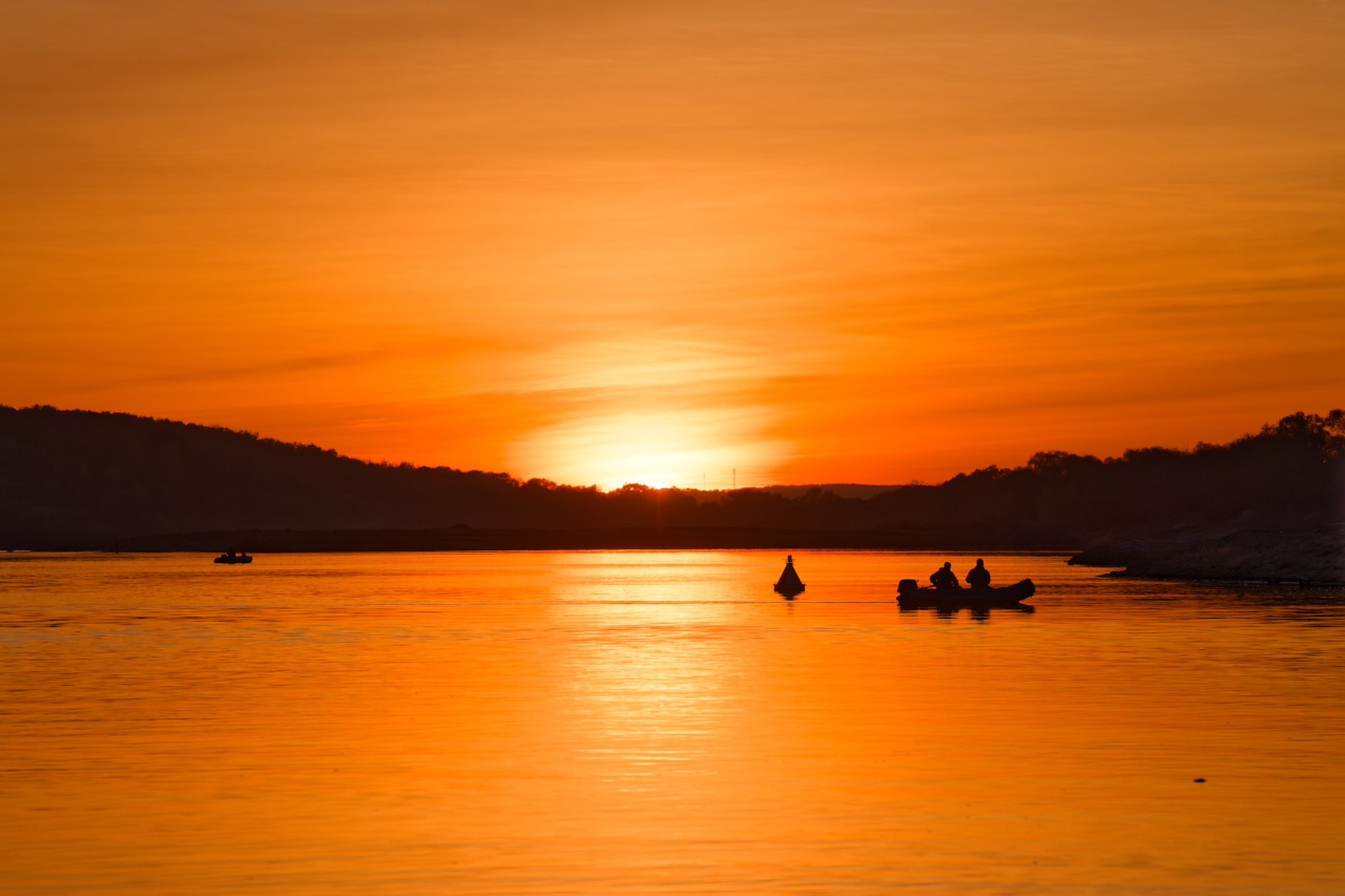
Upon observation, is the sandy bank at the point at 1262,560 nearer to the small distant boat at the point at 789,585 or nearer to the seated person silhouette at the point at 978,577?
the small distant boat at the point at 789,585

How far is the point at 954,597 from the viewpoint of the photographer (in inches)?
2936

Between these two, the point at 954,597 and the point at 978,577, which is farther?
the point at 954,597

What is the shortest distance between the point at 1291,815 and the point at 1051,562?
171m

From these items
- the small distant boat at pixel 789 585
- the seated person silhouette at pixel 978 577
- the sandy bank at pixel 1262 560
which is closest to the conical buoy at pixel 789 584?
the small distant boat at pixel 789 585

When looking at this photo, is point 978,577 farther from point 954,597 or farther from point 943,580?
point 943,580

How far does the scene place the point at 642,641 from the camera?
55812 mm

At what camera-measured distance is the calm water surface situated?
1844 cm

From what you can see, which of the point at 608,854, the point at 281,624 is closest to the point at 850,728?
the point at 608,854

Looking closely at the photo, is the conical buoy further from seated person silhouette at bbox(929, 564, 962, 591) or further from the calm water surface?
the calm water surface

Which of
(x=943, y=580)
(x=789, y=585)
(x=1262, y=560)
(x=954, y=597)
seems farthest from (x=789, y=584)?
(x=1262, y=560)

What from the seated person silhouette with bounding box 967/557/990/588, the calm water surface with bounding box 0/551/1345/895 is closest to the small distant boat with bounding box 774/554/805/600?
the seated person silhouette with bounding box 967/557/990/588

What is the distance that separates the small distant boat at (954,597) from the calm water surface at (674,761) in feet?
46.9

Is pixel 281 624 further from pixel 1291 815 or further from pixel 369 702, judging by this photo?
pixel 1291 815

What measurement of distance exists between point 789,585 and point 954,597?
16.8 metres
